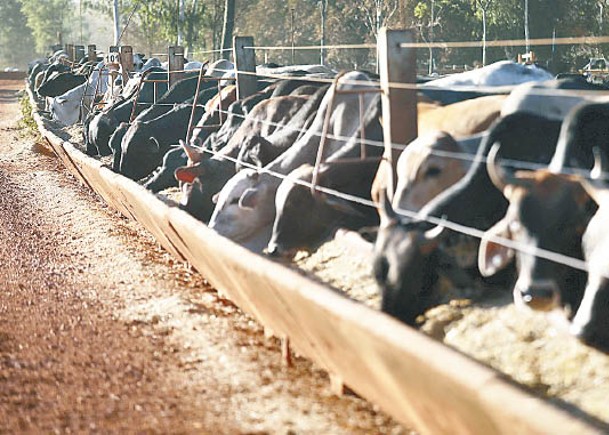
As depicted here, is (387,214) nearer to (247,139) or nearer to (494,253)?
(494,253)

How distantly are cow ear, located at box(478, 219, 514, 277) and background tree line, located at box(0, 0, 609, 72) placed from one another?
84.9ft

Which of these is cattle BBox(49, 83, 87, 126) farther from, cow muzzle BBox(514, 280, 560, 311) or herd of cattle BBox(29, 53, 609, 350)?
cow muzzle BBox(514, 280, 560, 311)

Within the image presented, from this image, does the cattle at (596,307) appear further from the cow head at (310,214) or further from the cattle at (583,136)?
the cow head at (310,214)

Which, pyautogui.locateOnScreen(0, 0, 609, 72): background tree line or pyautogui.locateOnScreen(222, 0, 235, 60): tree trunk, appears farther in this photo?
pyautogui.locateOnScreen(0, 0, 609, 72): background tree line

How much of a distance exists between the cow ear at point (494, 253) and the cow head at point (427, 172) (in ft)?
3.17

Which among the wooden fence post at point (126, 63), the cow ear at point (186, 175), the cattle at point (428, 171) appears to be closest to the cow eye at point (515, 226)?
the cattle at point (428, 171)

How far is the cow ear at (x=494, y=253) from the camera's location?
587 cm

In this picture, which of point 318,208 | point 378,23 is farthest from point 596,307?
point 378,23

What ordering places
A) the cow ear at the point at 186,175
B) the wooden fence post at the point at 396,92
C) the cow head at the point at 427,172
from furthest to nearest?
the cow ear at the point at 186,175 < the wooden fence post at the point at 396,92 < the cow head at the point at 427,172

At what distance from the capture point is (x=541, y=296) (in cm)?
545

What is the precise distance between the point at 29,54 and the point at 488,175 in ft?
437

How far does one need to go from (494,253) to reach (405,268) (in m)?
0.50

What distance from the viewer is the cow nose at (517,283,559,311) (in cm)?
543

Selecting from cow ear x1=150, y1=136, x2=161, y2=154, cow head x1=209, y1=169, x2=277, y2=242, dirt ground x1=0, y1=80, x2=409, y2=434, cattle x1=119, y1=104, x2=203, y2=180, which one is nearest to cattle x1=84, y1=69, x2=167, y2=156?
cattle x1=119, y1=104, x2=203, y2=180
